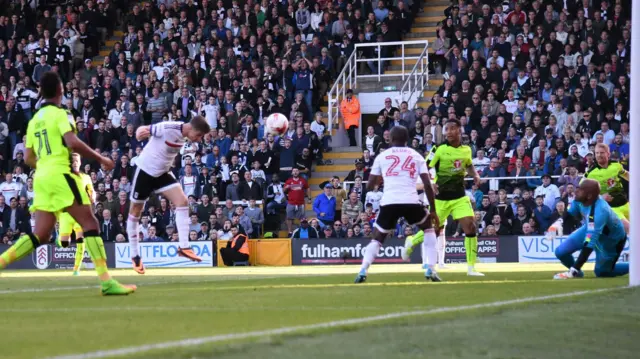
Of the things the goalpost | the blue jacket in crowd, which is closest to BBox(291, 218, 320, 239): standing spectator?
the blue jacket in crowd

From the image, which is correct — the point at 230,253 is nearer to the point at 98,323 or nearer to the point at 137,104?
the point at 137,104

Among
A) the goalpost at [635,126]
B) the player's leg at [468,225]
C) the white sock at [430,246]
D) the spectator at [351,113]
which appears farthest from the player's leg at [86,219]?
the spectator at [351,113]

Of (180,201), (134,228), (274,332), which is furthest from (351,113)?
(274,332)

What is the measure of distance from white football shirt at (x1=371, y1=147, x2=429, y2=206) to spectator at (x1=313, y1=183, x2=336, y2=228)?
14690 mm

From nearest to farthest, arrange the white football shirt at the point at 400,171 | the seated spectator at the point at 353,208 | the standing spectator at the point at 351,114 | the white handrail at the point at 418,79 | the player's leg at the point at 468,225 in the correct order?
1. the white football shirt at the point at 400,171
2. the player's leg at the point at 468,225
3. the seated spectator at the point at 353,208
4. the standing spectator at the point at 351,114
5. the white handrail at the point at 418,79

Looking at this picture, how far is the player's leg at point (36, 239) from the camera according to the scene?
413 inches

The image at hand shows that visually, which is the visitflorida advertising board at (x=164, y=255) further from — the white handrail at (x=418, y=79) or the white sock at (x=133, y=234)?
the white sock at (x=133, y=234)

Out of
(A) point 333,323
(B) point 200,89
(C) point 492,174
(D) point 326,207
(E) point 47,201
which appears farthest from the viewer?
(B) point 200,89

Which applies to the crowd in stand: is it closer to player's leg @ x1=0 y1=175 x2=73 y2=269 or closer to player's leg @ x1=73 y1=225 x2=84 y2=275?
player's leg @ x1=73 y1=225 x2=84 y2=275

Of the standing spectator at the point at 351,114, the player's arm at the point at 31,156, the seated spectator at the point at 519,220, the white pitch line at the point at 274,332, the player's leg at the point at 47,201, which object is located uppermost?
the standing spectator at the point at 351,114

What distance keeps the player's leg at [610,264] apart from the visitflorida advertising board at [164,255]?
14.3m

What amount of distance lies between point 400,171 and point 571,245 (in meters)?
2.83

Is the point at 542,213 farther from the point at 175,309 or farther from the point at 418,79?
the point at 175,309

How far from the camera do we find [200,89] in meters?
32.1
